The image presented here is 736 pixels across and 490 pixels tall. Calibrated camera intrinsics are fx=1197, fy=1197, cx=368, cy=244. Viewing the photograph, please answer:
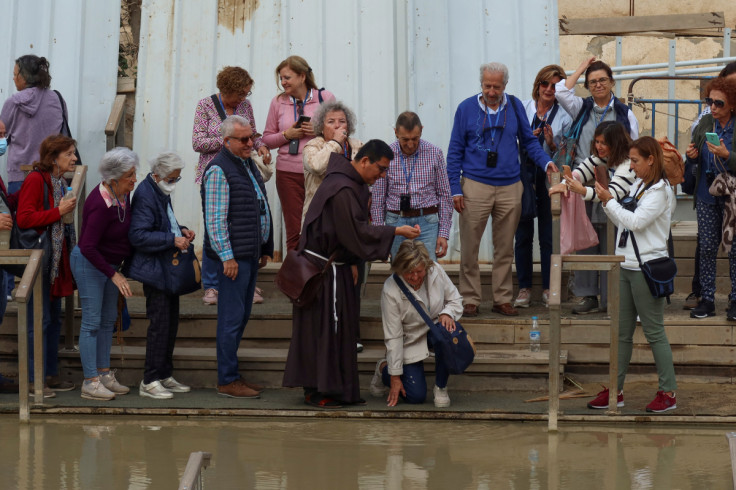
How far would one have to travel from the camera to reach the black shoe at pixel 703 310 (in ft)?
25.6

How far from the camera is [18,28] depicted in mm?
9828

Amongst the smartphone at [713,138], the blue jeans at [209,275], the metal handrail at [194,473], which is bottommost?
the metal handrail at [194,473]

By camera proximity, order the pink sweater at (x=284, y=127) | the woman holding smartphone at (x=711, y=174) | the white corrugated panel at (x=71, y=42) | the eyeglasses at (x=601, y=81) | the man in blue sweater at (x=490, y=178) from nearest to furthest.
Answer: the woman holding smartphone at (x=711, y=174), the eyeglasses at (x=601, y=81), the man in blue sweater at (x=490, y=178), the pink sweater at (x=284, y=127), the white corrugated panel at (x=71, y=42)

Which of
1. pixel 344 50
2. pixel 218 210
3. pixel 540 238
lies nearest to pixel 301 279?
pixel 218 210

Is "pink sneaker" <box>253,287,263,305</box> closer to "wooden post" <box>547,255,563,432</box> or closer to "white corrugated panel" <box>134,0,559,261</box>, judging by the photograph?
"white corrugated panel" <box>134,0,559,261</box>

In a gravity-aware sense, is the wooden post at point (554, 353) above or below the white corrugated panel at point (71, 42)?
below

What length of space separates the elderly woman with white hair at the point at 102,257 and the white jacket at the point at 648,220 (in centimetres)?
292

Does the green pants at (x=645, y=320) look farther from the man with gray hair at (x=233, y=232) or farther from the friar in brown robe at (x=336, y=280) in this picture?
the man with gray hair at (x=233, y=232)

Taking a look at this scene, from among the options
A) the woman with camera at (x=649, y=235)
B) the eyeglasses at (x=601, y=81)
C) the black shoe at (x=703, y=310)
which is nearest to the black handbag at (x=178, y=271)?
the woman with camera at (x=649, y=235)

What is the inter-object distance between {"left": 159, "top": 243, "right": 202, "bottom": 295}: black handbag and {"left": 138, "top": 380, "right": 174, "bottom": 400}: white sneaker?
1.92ft

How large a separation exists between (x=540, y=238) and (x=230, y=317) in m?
2.44

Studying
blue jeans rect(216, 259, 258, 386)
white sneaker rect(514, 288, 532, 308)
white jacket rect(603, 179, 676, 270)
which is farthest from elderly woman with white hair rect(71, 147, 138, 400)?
white jacket rect(603, 179, 676, 270)

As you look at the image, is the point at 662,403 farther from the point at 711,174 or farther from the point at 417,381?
the point at 711,174

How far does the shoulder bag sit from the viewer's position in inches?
282
